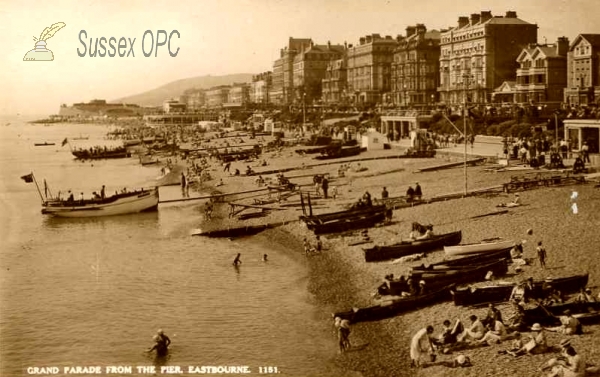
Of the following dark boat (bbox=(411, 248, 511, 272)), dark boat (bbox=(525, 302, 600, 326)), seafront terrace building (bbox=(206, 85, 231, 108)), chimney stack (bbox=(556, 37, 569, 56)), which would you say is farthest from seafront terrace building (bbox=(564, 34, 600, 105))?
seafront terrace building (bbox=(206, 85, 231, 108))

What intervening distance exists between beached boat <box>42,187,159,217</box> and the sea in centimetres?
164

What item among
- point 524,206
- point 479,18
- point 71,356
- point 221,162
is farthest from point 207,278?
point 479,18

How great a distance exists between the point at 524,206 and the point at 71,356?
14.2 meters

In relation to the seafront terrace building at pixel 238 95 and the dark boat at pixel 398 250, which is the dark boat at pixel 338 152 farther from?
the seafront terrace building at pixel 238 95

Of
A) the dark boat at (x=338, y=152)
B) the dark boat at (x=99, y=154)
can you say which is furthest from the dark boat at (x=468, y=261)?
the dark boat at (x=99, y=154)

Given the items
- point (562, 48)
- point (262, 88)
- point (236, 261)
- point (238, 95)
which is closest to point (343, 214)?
point (236, 261)

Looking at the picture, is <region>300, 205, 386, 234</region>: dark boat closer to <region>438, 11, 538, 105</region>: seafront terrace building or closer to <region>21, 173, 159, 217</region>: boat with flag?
<region>21, 173, 159, 217</region>: boat with flag

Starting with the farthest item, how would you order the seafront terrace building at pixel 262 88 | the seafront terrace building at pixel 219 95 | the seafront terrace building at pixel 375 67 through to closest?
the seafront terrace building at pixel 219 95, the seafront terrace building at pixel 262 88, the seafront terrace building at pixel 375 67

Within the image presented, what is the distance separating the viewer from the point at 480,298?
14922mm

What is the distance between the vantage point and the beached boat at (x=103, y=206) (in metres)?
32.6

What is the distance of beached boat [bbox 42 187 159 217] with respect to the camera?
32.6 meters

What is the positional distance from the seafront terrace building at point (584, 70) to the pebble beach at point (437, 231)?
1665 cm

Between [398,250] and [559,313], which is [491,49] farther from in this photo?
[559,313]

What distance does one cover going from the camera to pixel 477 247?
60.2 feet
